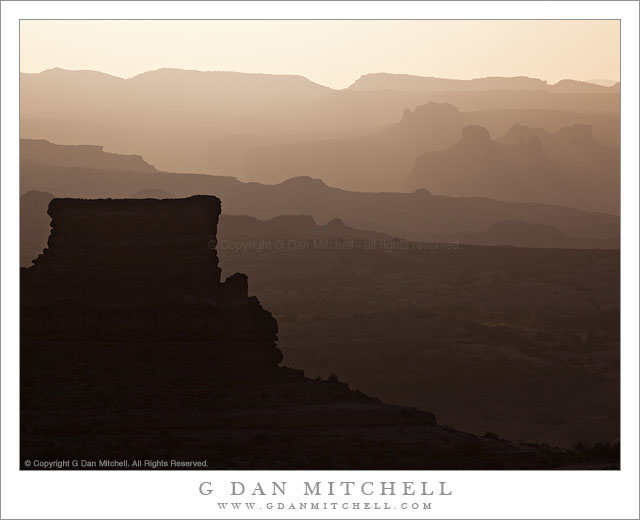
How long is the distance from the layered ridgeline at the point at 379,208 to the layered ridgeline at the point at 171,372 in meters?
47.9

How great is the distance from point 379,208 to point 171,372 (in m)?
64.7

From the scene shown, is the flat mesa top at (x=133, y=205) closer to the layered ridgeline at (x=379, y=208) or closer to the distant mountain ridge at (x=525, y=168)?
the layered ridgeline at (x=379, y=208)

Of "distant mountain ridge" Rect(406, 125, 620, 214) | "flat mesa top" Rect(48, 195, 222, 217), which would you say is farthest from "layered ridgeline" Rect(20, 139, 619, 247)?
"flat mesa top" Rect(48, 195, 222, 217)

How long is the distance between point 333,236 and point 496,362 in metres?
25.3

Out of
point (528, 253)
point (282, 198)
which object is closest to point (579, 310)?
point (528, 253)

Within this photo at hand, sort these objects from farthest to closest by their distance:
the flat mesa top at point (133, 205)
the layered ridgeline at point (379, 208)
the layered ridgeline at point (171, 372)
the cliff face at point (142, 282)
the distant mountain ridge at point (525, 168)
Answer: the distant mountain ridge at point (525, 168), the layered ridgeline at point (379, 208), the flat mesa top at point (133, 205), the cliff face at point (142, 282), the layered ridgeline at point (171, 372)

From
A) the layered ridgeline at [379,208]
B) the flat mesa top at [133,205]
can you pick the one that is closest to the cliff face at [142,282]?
the flat mesa top at [133,205]

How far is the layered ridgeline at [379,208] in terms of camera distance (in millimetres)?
84625

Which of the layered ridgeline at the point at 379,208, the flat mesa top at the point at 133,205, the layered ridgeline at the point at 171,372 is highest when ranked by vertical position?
the layered ridgeline at the point at 379,208

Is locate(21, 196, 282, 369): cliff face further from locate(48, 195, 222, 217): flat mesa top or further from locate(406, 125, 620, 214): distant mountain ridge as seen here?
locate(406, 125, 620, 214): distant mountain ridge

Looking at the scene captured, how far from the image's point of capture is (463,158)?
112 m

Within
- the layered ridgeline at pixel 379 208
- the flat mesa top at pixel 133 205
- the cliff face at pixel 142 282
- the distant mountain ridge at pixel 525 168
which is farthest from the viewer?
the distant mountain ridge at pixel 525 168

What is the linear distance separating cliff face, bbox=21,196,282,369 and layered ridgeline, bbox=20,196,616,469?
0.03 metres

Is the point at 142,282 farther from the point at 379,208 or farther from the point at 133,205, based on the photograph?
the point at 379,208
